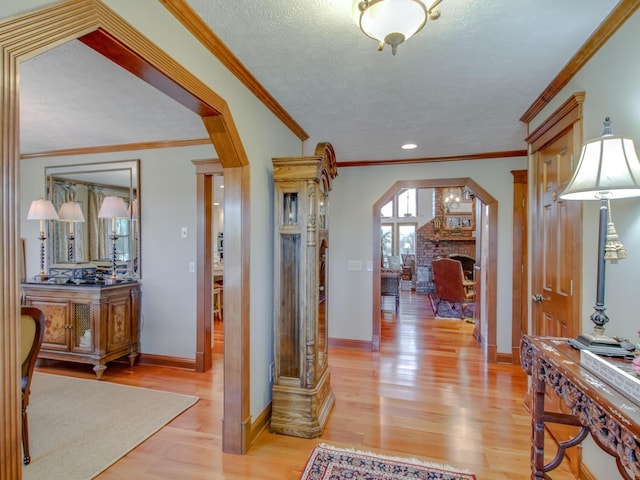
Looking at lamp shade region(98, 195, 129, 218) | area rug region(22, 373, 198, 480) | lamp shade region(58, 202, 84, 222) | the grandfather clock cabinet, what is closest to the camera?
area rug region(22, 373, 198, 480)

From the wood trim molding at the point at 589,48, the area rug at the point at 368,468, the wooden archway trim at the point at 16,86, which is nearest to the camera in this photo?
the wooden archway trim at the point at 16,86

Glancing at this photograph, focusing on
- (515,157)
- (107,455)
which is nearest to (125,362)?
(107,455)

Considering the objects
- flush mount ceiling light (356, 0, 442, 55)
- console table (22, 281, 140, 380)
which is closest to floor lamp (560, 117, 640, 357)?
flush mount ceiling light (356, 0, 442, 55)

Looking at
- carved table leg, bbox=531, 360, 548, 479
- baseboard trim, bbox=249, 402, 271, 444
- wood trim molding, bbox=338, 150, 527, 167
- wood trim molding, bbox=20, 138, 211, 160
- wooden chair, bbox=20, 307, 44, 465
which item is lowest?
baseboard trim, bbox=249, 402, 271, 444

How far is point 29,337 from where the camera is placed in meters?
1.91

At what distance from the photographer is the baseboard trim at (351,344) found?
4195 millimetres

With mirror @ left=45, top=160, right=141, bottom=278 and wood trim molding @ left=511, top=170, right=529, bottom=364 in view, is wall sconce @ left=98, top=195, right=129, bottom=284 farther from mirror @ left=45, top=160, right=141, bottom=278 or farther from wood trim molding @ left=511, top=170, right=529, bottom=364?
wood trim molding @ left=511, top=170, right=529, bottom=364

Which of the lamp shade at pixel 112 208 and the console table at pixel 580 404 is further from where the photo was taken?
the lamp shade at pixel 112 208

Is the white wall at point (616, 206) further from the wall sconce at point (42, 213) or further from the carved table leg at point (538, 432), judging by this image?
the wall sconce at point (42, 213)

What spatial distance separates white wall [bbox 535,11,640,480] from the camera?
1.47 metres

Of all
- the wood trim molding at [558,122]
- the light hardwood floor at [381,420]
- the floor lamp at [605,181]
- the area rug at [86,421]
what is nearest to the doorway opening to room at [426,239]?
the light hardwood floor at [381,420]

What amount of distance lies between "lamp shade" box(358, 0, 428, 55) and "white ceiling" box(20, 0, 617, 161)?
21 centimetres

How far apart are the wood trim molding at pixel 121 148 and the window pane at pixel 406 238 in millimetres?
8374

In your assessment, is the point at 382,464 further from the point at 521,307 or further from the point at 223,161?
the point at 521,307
